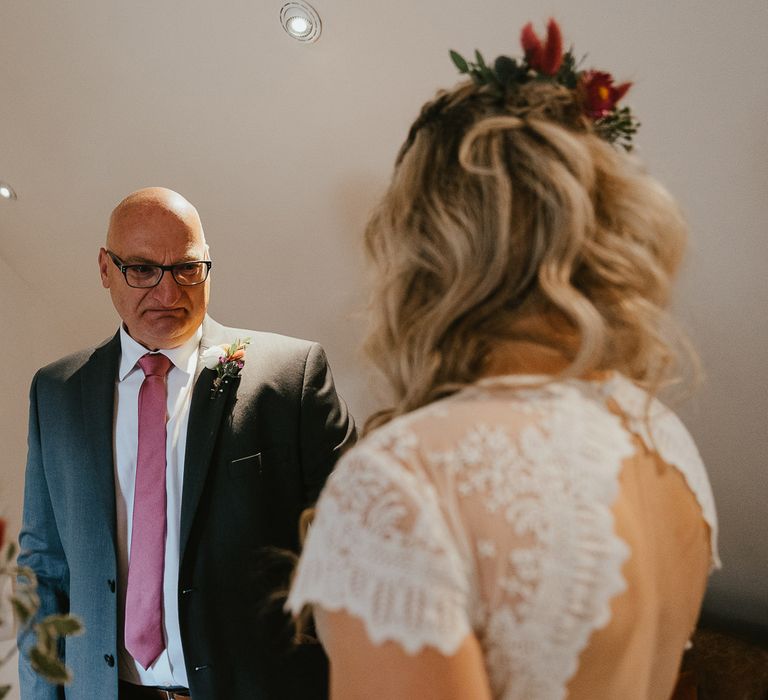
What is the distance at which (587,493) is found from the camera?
0.84 m

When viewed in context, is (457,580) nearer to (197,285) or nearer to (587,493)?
(587,493)

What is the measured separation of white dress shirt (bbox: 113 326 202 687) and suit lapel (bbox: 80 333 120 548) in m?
0.03

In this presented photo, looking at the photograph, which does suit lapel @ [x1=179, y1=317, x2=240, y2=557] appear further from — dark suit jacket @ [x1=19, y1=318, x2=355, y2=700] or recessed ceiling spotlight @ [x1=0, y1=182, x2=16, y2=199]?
recessed ceiling spotlight @ [x1=0, y1=182, x2=16, y2=199]

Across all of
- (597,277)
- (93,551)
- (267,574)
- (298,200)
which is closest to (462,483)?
(597,277)

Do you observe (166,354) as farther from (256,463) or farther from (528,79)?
(528,79)

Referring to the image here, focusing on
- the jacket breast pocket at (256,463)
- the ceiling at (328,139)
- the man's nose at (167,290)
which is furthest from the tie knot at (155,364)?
the ceiling at (328,139)

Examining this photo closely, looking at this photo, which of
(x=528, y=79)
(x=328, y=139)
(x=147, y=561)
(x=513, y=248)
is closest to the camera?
(x=513, y=248)

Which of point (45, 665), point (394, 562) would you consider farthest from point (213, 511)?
point (394, 562)

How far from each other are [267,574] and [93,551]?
0.39 metres

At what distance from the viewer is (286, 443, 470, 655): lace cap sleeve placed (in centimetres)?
78

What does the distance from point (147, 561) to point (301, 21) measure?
4.64ft

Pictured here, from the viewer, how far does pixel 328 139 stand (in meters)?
2.41

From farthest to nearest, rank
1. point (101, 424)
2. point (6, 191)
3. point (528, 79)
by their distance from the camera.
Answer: point (6, 191) → point (101, 424) → point (528, 79)

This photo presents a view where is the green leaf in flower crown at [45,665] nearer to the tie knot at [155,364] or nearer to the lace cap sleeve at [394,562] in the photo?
the lace cap sleeve at [394,562]
